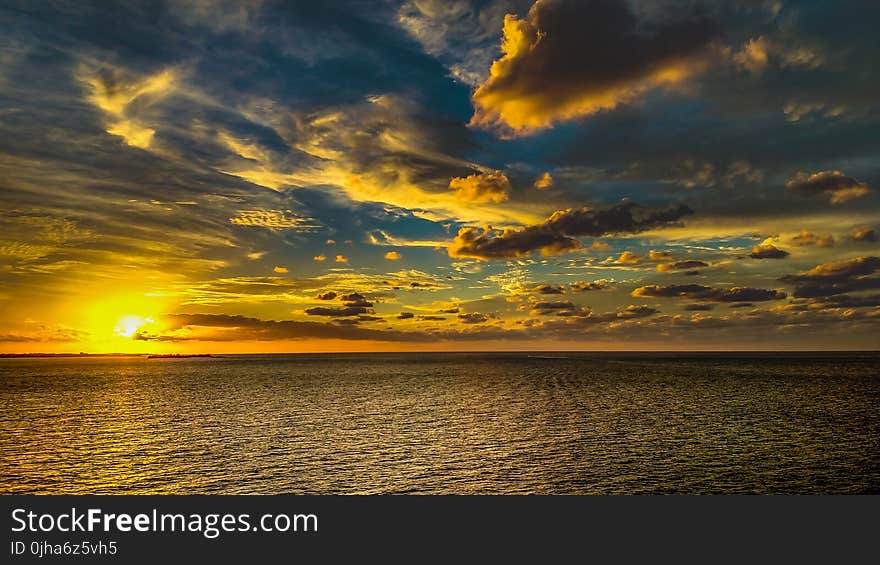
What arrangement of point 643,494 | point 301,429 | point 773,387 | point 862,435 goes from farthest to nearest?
point 773,387, point 301,429, point 862,435, point 643,494

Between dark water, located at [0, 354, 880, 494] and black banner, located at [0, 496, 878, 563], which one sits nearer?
black banner, located at [0, 496, 878, 563]

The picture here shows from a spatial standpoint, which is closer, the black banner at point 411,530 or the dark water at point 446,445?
the black banner at point 411,530

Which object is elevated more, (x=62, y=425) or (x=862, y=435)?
(x=62, y=425)

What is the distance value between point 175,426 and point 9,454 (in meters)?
21.7

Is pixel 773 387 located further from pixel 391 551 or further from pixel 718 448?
pixel 391 551

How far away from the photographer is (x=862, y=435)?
6600 cm

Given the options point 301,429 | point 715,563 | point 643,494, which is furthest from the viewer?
point 301,429

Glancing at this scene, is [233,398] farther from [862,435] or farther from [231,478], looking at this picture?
[862,435]

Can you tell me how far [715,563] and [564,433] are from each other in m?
39.6

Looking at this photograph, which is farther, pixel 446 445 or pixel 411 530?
pixel 446 445

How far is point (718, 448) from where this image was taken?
59094 mm

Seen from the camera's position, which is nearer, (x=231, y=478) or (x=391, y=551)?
(x=391, y=551)

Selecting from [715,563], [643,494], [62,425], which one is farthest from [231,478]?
[62,425]

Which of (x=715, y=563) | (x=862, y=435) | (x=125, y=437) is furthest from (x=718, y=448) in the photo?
(x=125, y=437)
